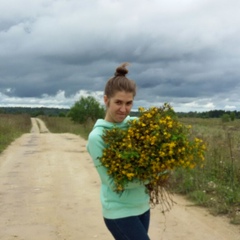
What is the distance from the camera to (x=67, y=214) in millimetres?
6891

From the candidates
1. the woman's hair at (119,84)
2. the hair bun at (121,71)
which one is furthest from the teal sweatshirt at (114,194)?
the hair bun at (121,71)

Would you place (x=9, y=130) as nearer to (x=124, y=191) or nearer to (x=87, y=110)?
(x=87, y=110)

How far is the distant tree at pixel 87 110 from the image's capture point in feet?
118

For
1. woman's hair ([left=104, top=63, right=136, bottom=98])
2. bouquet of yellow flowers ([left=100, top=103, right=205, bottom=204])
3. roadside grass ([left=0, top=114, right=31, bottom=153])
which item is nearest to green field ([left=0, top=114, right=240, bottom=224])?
bouquet of yellow flowers ([left=100, top=103, right=205, bottom=204])

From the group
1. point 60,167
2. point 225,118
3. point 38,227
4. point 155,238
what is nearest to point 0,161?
point 60,167

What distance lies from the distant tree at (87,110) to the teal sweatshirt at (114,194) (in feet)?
108

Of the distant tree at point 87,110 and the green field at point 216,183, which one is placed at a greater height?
the distant tree at point 87,110

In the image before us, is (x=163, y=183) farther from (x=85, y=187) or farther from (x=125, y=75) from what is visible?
(x=85, y=187)

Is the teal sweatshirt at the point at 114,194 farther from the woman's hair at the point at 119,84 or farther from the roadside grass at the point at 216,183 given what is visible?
the roadside grass at the point at 216,183

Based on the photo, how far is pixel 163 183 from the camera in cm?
285

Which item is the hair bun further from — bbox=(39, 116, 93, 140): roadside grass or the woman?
bbox=(39, 116, 93, 140): roadside grass

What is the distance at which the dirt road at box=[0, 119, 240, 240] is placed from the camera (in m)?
5.83

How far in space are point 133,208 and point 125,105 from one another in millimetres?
677

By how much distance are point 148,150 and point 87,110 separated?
33.9 metres
